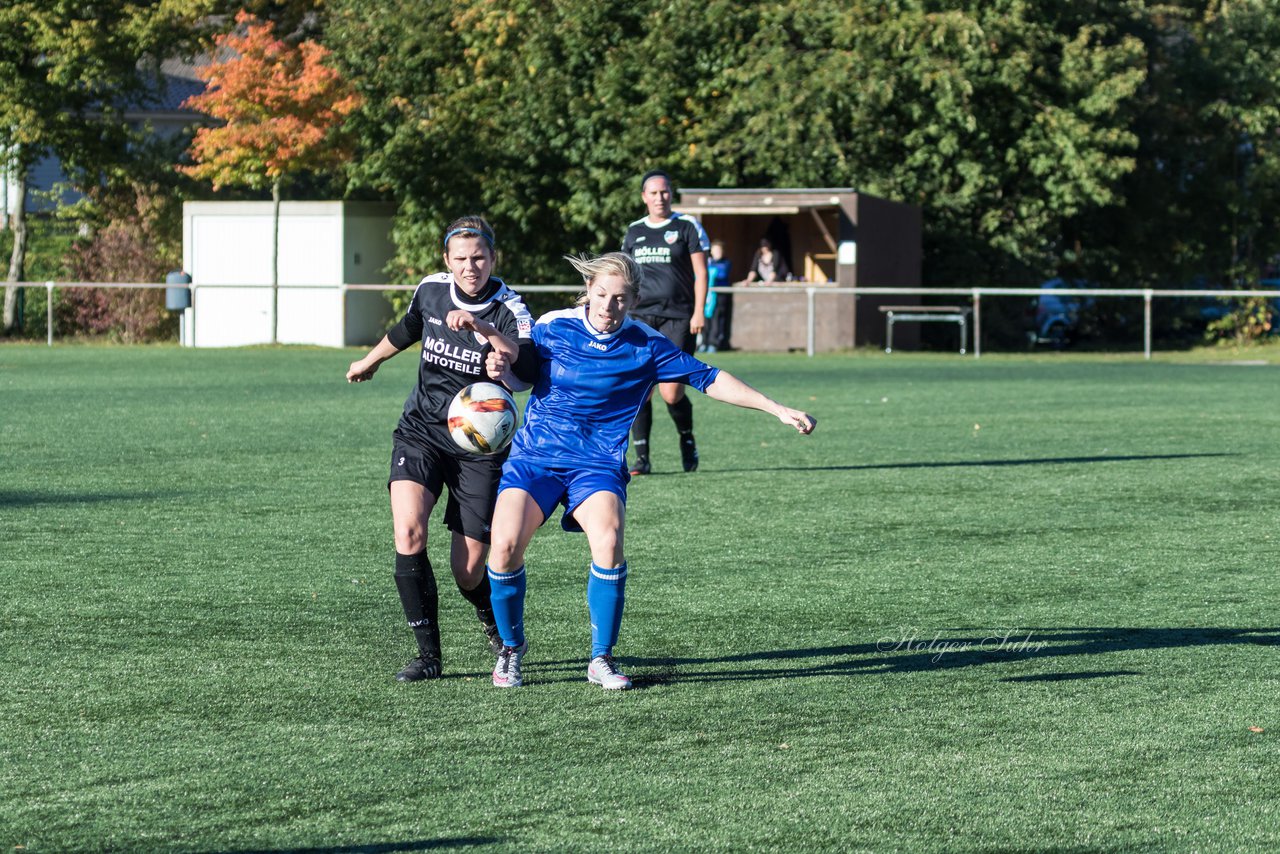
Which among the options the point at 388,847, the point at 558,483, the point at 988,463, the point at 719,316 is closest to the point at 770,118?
the point at 719,316

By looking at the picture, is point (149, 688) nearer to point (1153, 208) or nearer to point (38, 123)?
point (38, 123)

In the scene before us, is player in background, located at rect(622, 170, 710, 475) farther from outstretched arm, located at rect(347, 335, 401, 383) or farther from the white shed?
the white shed

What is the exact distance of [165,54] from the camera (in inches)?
1454

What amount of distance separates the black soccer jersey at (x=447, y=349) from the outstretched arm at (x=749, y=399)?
67 centimetres

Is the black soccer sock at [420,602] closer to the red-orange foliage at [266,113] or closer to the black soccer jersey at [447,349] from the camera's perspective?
the black soccer jersey at [447,349]

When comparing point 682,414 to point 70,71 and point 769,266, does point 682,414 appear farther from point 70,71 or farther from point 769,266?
point 70,71

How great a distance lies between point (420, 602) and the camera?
19.5 feet

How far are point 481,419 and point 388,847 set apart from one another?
2.14m

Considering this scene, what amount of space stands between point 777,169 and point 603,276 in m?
28.2

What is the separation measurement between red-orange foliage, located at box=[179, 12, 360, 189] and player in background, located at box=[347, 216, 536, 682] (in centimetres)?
2904

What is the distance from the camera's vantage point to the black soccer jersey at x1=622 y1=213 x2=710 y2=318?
39.0ft

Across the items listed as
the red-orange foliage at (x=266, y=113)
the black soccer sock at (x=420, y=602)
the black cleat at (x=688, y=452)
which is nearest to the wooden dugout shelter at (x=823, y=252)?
the red-orange foliage at (x=266, y=113)

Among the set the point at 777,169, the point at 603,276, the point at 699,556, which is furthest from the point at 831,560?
the point at 777,169

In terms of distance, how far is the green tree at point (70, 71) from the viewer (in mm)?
34875
